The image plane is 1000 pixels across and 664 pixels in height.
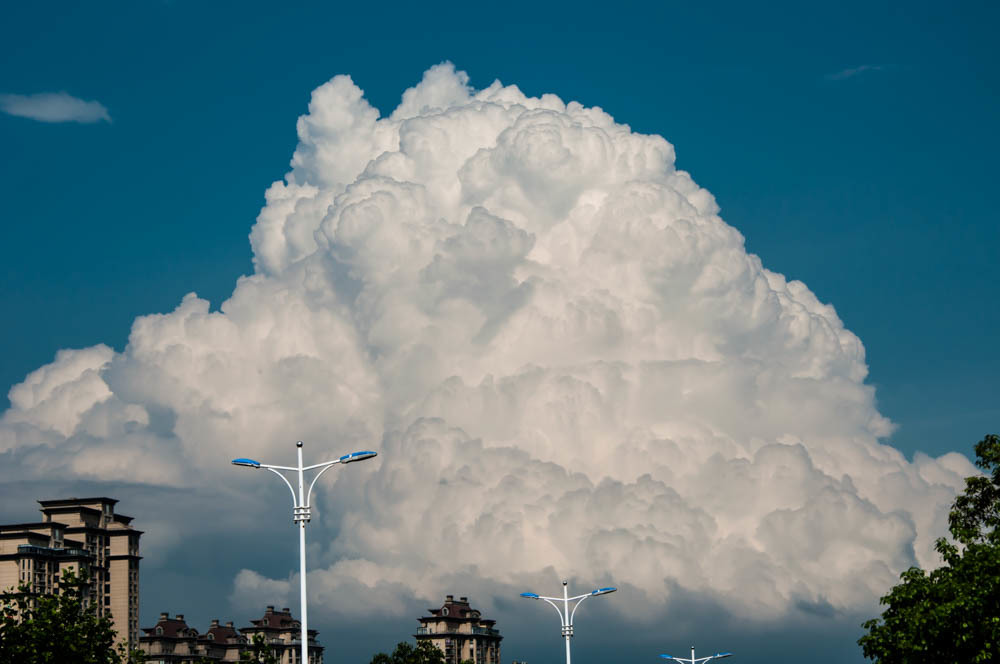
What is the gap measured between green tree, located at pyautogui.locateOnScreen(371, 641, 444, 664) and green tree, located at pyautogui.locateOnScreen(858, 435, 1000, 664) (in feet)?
273

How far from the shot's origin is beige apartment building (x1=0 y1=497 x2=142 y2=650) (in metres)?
148

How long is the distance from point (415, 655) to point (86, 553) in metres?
43.4

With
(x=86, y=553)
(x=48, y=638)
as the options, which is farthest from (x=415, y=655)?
(x=48, y=638)

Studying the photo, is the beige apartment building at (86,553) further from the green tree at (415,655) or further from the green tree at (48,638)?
the green tree at (48,638)

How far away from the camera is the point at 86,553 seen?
502ft

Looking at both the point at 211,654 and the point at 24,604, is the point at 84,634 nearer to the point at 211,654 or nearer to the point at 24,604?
the point at 24,604

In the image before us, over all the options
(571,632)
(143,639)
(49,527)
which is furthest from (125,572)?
(571,632)

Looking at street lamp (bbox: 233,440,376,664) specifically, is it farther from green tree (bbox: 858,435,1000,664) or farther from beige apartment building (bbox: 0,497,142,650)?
beige apartment building (bbox: 0,497,142,650)

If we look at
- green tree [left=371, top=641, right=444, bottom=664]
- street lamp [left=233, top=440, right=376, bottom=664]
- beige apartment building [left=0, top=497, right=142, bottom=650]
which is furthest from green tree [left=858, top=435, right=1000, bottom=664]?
beige apartment building [left=0, top=497, right=142, bottom=650]

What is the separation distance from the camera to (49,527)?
15400cm

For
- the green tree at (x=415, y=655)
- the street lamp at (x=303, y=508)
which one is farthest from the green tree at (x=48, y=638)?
the green tree at (x=415, y=655)

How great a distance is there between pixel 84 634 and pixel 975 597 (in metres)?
34.8

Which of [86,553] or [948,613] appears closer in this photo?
[948,613]

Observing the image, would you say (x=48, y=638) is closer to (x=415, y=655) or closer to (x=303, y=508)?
(x=303, y=508)
